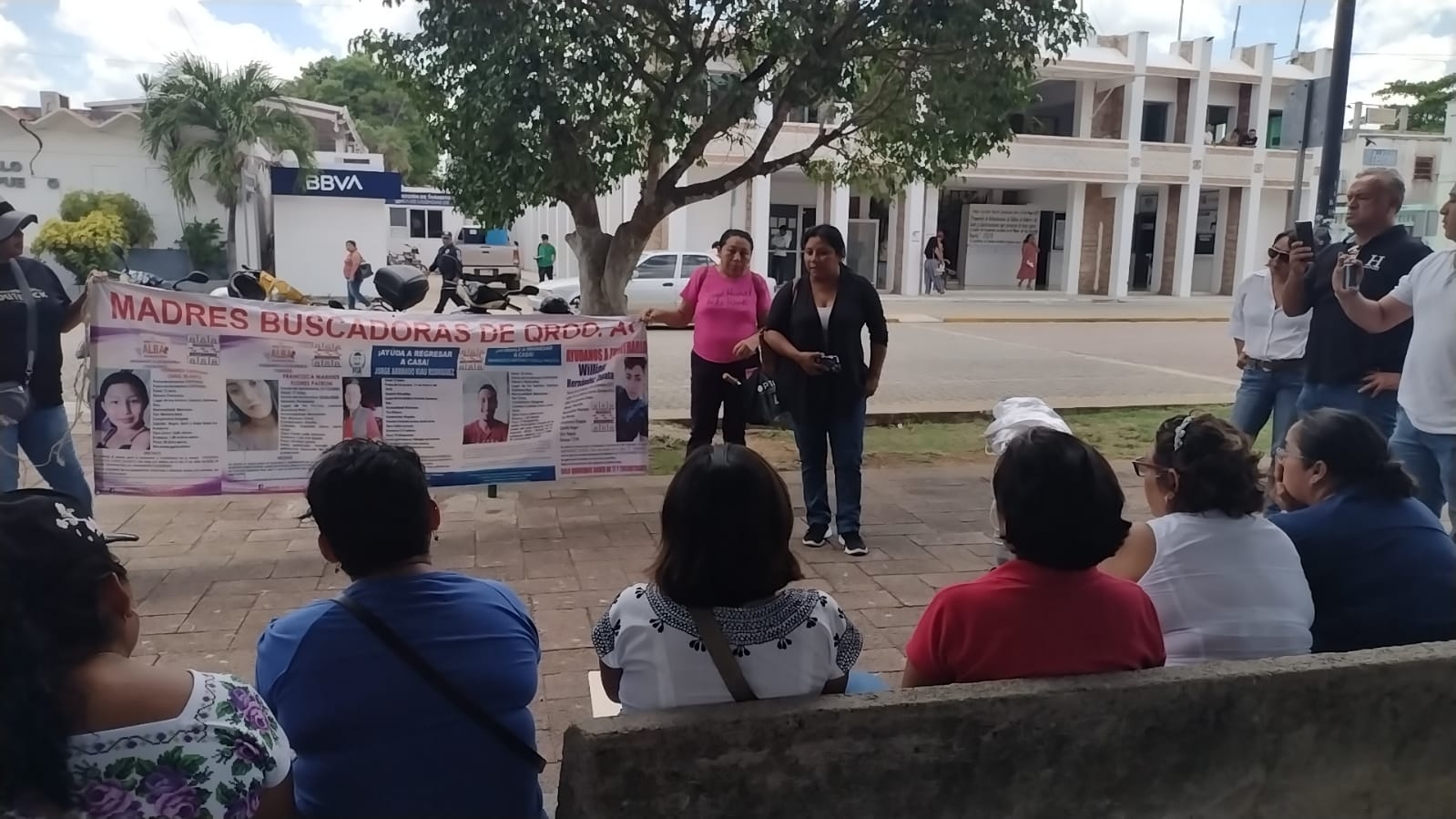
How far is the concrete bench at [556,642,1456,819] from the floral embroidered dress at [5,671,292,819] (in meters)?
0.55

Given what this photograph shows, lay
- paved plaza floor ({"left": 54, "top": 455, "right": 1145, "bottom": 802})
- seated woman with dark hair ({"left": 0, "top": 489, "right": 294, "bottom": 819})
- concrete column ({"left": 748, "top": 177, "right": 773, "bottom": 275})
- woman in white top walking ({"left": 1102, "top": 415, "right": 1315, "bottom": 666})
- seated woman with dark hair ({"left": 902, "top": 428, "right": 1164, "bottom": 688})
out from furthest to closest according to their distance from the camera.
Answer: concrete column ({"left": 748, "top": 177, "right": 773, "bottom": 275}), paved plaza floor ({"left": 54, "top": 455, "right": 1145, "bottom": 802}), woman in white top walking ({"left": 1102, "top": 415, "right": 1315, "bottom": 666}), seated woman with dark hair ({"left": 902, "top": 428, "right": 1164, "bottom": 688}), seated woman with dark hair ({"left": 0, "top": 489, "right": 294, "bottom": 819})

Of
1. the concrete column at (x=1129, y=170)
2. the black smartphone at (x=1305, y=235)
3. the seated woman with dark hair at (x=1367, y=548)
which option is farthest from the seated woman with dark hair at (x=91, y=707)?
the concrete column at (x=1129, y=170)

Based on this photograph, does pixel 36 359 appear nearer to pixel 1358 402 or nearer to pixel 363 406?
pixel 363 406

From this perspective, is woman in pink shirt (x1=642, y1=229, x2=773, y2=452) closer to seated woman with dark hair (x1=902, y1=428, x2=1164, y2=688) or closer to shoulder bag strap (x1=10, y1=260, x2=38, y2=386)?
shoulder bag strap (x1=10, y1=260, x2=38, y2=386)

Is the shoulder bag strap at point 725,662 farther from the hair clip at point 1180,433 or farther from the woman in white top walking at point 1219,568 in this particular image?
the hair clip at point 1180,433

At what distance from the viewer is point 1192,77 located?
2973cm

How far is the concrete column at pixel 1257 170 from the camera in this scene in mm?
30391

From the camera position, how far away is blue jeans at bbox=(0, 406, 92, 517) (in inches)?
184

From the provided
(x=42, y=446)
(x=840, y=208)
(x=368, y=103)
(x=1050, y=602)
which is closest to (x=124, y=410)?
(x=42, y=446)

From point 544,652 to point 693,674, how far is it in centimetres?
221

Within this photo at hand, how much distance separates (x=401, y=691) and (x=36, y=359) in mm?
3590

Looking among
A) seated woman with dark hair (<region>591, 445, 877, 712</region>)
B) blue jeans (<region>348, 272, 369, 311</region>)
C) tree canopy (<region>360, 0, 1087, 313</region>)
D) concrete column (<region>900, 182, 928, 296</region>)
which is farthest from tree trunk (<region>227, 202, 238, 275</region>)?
seated woman with dark hair (<region>591, 445, 877, 712</region>)

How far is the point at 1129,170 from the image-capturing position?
2931 centimetres

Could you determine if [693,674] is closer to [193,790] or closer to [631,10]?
[193,790]
